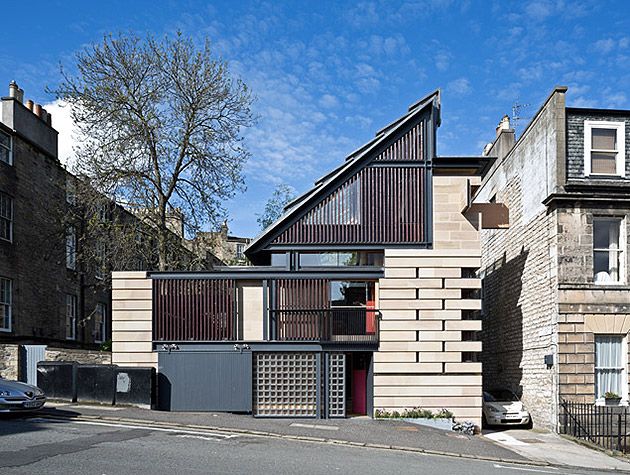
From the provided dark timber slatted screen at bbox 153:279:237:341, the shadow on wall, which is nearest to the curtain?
the shadow on wall

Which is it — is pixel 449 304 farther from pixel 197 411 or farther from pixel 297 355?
pixel 197 411

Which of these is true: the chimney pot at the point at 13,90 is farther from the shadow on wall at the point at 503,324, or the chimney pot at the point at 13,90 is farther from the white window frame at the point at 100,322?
the shadow on wall at the point at 503,324

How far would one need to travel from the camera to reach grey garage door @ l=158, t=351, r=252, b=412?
1988cm

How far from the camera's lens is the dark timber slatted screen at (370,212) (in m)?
20.7

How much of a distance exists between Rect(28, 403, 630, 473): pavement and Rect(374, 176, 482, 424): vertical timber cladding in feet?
3.23

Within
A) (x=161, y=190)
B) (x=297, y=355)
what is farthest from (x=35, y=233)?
(x=297, y=355)

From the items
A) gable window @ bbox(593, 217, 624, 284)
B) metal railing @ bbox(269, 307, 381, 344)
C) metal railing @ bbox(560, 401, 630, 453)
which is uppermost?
gable window @ bbox(593, 217, 624, 284)

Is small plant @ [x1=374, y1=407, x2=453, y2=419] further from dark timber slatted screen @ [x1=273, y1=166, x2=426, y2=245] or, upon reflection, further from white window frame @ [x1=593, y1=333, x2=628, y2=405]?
dark timber slatted screen @ [x1=273, y1=166, x2=426, y2=245]

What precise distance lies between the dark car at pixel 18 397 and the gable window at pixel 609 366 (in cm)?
1515

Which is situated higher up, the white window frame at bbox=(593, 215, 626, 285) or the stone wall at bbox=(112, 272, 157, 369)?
the white window frame at bbox=(593, 215, 626, 285)

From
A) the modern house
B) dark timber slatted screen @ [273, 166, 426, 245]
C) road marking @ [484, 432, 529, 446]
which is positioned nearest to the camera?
road marking @ [484, 432, 529, 446]

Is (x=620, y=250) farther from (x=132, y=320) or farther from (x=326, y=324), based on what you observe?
(x=132, y=320)

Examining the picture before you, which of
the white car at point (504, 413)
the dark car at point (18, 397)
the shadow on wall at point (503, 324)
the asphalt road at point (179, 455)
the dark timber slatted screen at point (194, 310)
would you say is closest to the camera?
the asphalt road at point (179, 455)

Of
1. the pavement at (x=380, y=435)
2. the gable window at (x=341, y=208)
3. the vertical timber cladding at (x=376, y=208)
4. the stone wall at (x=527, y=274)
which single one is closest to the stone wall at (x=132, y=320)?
the pavement at (x=380, y=435)
